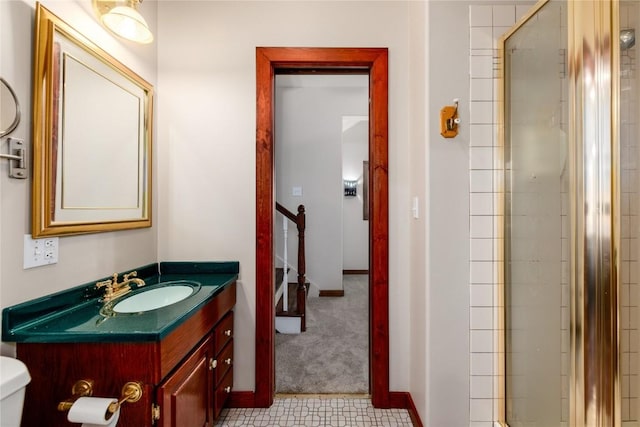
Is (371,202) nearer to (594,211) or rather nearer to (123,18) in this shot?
(594,211)

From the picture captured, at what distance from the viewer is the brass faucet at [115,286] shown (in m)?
1.33

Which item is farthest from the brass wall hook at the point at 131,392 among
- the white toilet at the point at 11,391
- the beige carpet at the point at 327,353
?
the beige carpet at the point at 327,353

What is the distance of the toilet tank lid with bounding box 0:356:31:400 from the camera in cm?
77

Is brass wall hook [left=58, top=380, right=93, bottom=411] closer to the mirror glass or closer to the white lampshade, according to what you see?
the mirror glass

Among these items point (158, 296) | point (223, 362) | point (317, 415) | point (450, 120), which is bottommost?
point (317, 415)

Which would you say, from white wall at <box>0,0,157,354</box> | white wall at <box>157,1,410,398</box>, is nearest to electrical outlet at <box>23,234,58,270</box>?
white wall at <box>0,0,157,354</box>

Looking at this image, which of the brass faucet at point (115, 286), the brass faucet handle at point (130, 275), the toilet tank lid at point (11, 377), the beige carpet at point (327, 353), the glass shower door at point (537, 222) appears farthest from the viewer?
the beige carpet at point (327, 353)

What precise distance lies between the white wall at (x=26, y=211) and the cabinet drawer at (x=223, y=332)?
1.98 feet

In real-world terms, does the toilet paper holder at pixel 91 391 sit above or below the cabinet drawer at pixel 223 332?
above

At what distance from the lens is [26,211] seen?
1068 mm

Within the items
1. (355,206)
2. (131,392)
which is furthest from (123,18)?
(355,206)

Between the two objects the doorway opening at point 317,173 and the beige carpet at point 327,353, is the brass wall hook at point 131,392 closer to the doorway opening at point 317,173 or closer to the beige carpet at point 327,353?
the beige carpet at point 327,353

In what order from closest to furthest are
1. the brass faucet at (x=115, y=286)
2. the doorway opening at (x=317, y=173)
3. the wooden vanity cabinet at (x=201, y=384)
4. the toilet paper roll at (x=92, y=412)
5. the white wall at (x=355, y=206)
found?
the toilet paper roll at (x=92, y=412) → the wooden vanity cabinet at (x=201, y=384) → the brass faucet at (x=115, y=286) → the doorway opening at (x=317, y=173) → the white wall at (x=355, y=206)

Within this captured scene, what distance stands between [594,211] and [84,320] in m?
1.84
